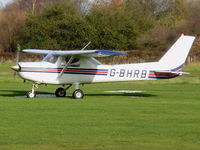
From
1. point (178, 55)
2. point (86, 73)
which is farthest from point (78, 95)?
point (178, 55)

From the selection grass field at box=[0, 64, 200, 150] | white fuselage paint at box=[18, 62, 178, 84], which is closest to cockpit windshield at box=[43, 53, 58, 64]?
white fuselage paint at box=[18, 62, 178, 84]

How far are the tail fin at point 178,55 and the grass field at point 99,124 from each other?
269 cm

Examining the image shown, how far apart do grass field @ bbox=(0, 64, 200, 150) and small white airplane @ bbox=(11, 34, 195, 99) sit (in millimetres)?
1622

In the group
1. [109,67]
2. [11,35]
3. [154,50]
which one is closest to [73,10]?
[11,35]

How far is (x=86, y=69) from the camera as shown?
22.9 meters

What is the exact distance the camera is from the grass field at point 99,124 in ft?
37.2

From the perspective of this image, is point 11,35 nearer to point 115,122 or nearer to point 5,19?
point 5,19

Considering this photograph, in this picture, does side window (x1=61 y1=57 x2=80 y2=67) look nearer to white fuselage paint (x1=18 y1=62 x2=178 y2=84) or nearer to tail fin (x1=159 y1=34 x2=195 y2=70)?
white fuselage paint (x1=18 y1=62 x2=178 y2=84)

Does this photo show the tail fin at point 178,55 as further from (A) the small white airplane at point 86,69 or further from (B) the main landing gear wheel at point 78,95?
(B) the main landing gear wheel at point 78,95

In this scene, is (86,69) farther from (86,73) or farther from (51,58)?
(51,58)

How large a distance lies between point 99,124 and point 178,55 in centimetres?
1019

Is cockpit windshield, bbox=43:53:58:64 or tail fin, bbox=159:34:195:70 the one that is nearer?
cockpit windshield, bbox=43:53:58:64

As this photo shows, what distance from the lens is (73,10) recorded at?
70875mm

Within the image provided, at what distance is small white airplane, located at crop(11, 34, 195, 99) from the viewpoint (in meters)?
22.2
